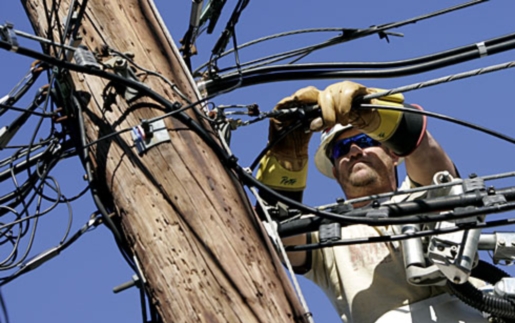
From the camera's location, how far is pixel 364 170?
265 inches

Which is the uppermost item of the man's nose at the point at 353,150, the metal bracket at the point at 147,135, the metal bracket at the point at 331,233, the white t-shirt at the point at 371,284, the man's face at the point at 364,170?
the metal bracket at the point at 147,135

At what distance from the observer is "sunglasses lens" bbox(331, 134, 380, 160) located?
6.80 meters

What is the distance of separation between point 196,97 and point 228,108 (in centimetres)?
68

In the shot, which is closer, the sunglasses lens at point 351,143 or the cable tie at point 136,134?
the cable tie at point 136,134

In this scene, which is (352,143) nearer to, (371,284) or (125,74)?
(371,284)

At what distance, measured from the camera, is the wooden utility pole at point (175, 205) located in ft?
13.2

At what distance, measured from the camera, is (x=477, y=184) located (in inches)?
207

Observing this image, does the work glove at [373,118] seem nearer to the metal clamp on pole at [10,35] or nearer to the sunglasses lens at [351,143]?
the sunglasses lens at [351,143]

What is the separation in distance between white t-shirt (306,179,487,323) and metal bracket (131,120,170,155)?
2.23m

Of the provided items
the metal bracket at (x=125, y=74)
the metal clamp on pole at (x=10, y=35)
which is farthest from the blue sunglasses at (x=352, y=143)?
the metal clamp on pole at (x=10, y=35)

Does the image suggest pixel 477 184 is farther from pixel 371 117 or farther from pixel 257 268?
pixel 257 268

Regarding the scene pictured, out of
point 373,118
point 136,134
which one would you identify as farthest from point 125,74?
point 373,118

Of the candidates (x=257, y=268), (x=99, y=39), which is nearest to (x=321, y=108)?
(x=99, y=39)

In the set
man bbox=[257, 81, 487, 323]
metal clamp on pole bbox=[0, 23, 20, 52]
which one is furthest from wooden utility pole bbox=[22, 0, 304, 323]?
man bbox=[257, 81, 487, 323]
